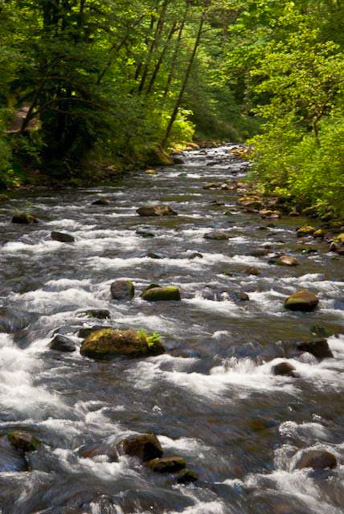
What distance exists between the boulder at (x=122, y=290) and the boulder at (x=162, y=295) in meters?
0.20

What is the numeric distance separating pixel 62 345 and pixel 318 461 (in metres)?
2.86

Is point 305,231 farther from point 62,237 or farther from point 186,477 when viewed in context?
point 186,477

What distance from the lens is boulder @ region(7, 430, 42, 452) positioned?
3.68 meters

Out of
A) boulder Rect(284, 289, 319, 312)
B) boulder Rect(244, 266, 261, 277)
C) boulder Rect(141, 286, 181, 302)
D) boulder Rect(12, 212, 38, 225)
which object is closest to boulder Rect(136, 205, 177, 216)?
boulder Rect(12, 212, 38, 225)

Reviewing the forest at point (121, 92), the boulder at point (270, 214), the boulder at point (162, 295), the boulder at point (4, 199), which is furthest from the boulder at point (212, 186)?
the boulder at point (162, 295)

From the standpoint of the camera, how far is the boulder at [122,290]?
707 centimetres

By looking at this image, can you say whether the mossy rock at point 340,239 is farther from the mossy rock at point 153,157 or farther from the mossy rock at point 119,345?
the mossy rock at point 153,157

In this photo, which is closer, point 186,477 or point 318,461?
point 186,477

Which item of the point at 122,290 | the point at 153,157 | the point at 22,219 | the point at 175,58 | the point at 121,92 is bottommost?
the point at 122,290

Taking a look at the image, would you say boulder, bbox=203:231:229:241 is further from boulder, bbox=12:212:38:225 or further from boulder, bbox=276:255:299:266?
boulder, bbox=12:212:38:225

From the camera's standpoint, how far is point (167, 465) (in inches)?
139

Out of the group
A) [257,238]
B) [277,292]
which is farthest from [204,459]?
[257,238]

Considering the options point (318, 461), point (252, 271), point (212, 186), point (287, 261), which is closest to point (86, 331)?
point (318, 461)

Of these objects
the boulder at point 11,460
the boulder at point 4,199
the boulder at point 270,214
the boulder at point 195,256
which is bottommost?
the boulder at point 11,460
